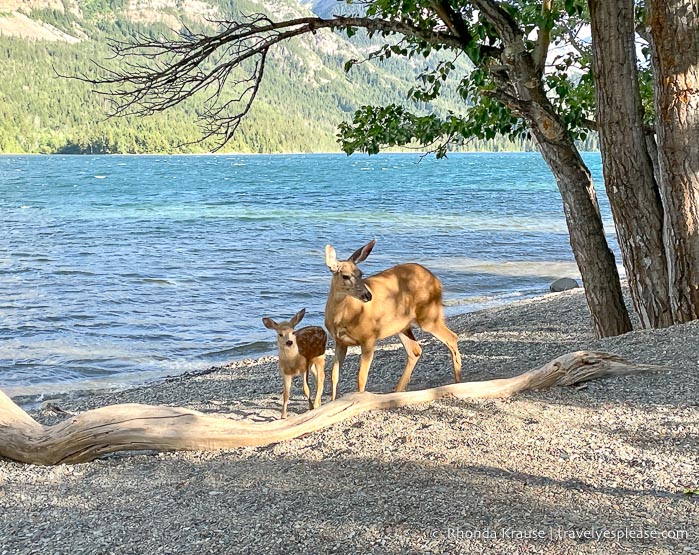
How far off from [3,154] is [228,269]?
595 feet

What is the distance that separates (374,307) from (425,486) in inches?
106

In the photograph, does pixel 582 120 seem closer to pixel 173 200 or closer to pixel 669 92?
pixel 669 92

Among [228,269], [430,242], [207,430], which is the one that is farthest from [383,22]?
[430,242]

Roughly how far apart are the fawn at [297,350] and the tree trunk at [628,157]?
3.51 metres

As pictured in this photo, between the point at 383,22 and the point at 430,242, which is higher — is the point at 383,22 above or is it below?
above

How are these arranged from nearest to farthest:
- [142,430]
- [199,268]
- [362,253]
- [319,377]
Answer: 1. [142,430]
2. [362,253]
3. [319,377]
4. [199,268]

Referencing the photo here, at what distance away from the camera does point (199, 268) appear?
24.3m

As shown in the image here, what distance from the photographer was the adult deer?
23.1 feet

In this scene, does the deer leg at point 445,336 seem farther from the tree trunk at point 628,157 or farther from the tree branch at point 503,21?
the tree branch at point 503,21

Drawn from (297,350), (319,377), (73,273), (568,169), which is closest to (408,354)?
(319,377)

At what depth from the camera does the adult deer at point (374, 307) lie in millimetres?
7035

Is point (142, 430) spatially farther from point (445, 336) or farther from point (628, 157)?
point (628, 157)

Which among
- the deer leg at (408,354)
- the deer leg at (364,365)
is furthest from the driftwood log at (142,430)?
the deer leg at (408,354)

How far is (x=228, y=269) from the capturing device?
24094mm
